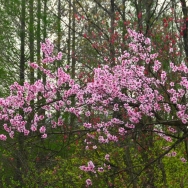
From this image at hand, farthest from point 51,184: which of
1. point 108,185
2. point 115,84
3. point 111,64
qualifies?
point 115,84

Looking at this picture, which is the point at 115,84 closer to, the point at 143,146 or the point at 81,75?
the point at 143,146

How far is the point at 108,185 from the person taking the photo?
7578 mm

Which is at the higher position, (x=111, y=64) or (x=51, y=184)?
(x=111, y=64)

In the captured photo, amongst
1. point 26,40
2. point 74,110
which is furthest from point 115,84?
point 26,40

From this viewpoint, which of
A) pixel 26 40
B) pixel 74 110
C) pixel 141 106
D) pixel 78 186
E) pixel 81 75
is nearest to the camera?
pixel 141 106

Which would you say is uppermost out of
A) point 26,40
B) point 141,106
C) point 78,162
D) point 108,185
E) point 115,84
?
point 26,40

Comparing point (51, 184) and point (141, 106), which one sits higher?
point (141, 106)

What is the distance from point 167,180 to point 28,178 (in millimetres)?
2960

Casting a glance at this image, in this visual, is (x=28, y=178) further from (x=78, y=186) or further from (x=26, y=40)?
(x=26, y=40)

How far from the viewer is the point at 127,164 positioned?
24.2 feet

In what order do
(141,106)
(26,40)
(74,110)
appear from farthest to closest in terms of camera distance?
(26,40) < (74,110) < (141,106)

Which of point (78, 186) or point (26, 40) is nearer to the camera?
point (78, 186)

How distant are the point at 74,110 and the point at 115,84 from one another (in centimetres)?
109

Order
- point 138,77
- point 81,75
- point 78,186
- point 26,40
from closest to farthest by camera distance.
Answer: point 138,77, point 78,186, point 81,75, point 26,40
